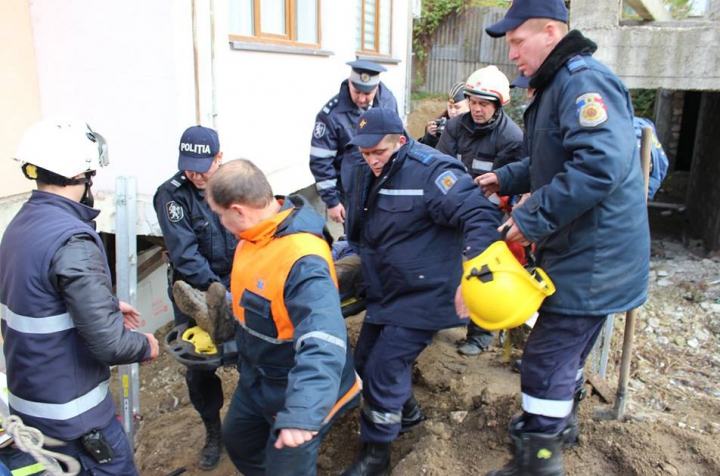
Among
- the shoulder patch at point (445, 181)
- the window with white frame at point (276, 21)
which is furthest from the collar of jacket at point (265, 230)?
the window with white frame at point (276, 21)

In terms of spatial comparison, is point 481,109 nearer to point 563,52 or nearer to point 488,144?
point 488,144

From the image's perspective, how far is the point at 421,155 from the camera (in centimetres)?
282

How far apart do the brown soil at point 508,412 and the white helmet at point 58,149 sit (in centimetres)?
213

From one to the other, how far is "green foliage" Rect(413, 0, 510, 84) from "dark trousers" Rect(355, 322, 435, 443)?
18.0m

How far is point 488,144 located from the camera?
437cm

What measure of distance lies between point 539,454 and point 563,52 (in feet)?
5.53

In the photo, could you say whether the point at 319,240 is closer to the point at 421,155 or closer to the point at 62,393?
the point at 421,155

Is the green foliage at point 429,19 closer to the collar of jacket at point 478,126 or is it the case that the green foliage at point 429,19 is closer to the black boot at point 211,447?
the collar of jacket at point 478,126

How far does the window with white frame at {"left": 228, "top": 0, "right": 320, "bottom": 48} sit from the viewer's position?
5.74m

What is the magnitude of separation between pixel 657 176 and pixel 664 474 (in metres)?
1.55

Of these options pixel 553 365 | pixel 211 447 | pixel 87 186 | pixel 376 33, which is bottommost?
pixel 211 447

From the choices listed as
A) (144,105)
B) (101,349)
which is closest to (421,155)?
(101,349)

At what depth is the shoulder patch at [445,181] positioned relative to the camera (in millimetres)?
2654

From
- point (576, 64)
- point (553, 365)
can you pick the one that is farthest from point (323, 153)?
point (553, 365)
